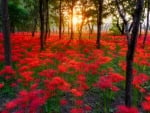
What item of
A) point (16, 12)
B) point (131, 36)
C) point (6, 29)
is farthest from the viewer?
point (16, 12)

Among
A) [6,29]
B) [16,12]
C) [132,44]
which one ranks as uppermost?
[16,12]

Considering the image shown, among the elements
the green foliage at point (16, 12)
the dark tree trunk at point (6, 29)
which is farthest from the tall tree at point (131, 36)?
the green foliage at point (16, 12)

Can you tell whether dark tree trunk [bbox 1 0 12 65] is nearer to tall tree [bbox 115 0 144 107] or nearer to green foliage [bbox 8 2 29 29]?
tall tree [bbox 115 0 144 107]

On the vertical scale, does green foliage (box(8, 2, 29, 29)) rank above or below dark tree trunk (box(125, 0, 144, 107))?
above

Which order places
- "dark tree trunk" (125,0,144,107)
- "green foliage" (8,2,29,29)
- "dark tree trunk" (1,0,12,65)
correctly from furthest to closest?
"green foliage" (8,2,29,29)
"dark tree trunk" (1,0,12,65)
"dark tree trunk" (125,0,144,107)

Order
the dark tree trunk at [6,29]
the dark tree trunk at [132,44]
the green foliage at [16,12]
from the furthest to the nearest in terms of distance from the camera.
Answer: the green foliage at [16,12] → the dark tree trunk at [6,29] → the dark tree trunk at [132,44]

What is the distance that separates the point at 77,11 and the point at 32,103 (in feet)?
109

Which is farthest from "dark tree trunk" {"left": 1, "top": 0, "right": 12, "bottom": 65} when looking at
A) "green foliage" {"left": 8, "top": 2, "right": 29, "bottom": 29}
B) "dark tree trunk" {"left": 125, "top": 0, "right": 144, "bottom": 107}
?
"green foliage" {"left": 8, "top": 2, "right": 29, "bottom": 29}

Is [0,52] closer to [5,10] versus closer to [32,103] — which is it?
[5,10]

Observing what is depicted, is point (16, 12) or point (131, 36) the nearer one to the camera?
point (131, 36)

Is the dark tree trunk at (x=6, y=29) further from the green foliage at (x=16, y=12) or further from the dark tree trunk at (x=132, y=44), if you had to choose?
the green foliage at (x=16, y=12)

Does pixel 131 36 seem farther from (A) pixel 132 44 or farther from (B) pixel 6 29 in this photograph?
(B) pixel 6 29

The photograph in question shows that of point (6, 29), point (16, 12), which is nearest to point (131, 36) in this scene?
point (6, 29)

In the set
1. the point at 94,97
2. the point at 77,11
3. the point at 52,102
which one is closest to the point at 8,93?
the point at 52,102
